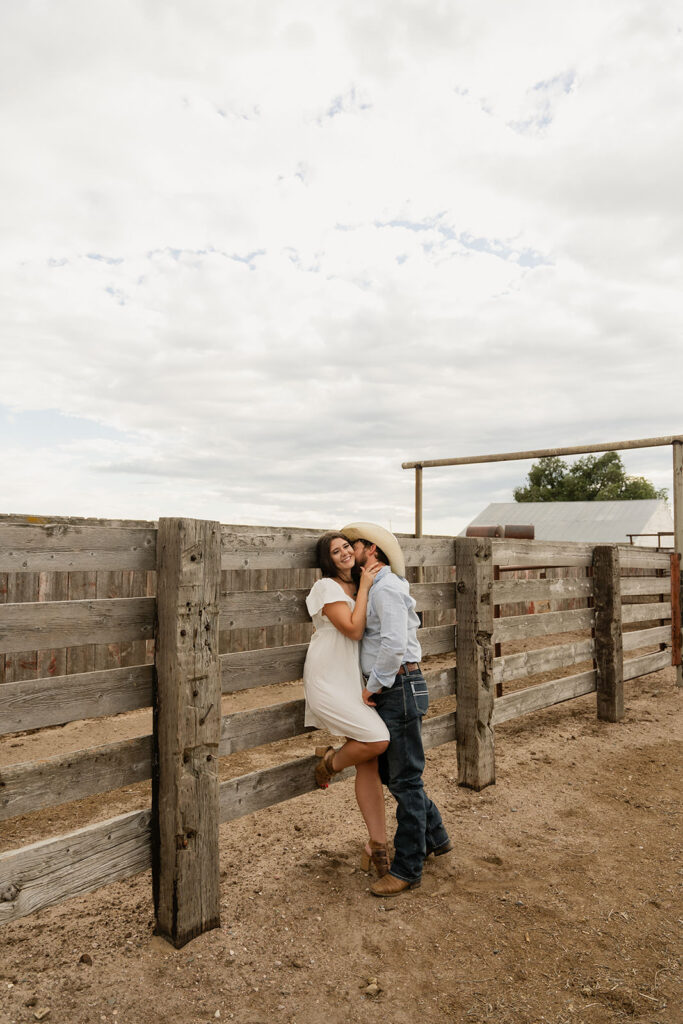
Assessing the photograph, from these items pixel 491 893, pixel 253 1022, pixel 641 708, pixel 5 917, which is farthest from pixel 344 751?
pixel 641 708

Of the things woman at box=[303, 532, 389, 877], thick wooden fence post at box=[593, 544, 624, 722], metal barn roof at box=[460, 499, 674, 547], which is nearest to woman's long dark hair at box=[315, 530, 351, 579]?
woman at box=[303, 532, 389, 877]

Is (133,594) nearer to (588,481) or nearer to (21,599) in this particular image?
(21,599)

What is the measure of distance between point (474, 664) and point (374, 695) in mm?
1519

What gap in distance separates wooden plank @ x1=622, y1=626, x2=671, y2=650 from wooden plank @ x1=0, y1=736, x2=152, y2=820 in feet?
19.4

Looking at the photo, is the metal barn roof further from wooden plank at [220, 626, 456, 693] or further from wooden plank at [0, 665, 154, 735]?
wooden plank at [0, 665, 154, 735]

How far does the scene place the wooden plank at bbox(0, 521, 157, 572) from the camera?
2.63m

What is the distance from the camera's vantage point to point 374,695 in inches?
138

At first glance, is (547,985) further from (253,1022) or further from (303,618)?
(303,618)

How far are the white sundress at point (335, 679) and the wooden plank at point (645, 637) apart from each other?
497cm

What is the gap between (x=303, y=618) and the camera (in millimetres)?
3742

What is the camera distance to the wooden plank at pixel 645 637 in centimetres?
788

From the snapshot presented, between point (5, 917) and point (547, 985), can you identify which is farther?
point (547, 985)

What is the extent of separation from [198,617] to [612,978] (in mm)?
2189

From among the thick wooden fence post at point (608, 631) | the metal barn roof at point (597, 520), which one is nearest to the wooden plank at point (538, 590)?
the thick wooden fence post at point (608, 631)
